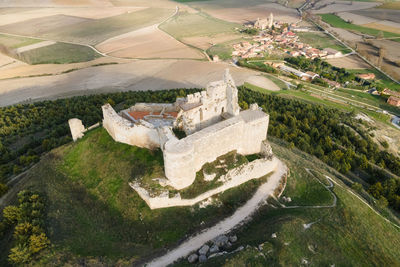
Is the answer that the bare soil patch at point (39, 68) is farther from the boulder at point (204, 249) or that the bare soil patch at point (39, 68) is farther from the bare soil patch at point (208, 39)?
the boulder at point (204, 249)

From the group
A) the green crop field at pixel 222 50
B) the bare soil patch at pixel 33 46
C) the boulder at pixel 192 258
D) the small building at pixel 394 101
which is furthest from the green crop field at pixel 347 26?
the boulder at pixel 192 258

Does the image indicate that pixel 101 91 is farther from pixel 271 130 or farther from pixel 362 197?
pixel 362 197

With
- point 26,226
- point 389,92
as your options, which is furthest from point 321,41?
point 26,226

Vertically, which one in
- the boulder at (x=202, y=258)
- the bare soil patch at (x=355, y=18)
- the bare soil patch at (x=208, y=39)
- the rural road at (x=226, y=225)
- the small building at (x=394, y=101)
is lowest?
the small building at (x=394, y=101)

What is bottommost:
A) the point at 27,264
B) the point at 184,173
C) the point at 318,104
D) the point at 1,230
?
the point at 318,104

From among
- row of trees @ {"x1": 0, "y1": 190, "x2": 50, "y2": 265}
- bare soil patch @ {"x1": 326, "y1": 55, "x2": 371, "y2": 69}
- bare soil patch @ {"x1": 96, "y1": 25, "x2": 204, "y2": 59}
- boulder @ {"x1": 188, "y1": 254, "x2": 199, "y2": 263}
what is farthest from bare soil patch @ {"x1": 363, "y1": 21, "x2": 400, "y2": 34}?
row of trees @ {"x1": 0, "y1": 190, "x2": 50, "y2": 265}

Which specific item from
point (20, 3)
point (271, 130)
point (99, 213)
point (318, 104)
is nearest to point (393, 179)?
point (271, 130)
